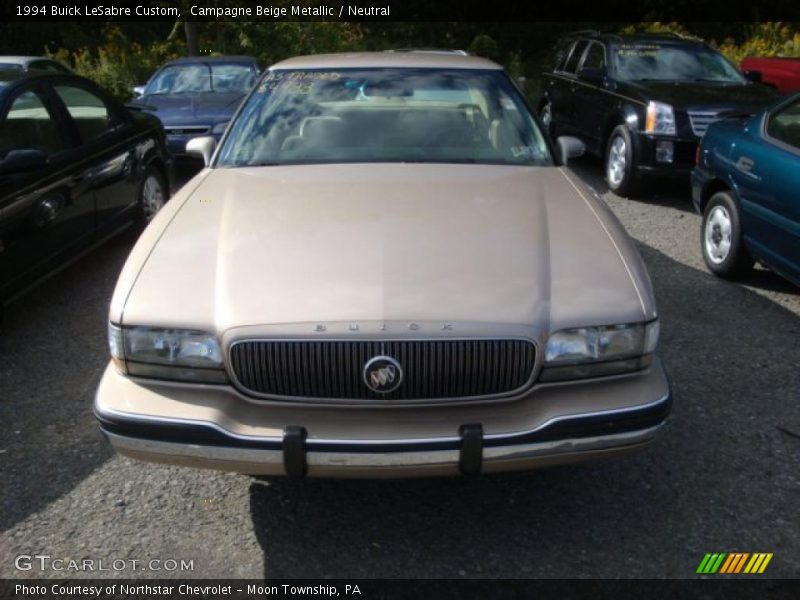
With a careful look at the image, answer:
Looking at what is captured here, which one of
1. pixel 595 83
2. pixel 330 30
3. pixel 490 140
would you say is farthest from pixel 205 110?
pixel 330 30

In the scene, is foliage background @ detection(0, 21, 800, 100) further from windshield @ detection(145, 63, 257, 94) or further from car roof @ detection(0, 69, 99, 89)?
car roof @ detection(0, 69, 99, 89)

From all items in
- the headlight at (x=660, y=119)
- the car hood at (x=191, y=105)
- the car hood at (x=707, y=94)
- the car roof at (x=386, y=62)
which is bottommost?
the car hood at (x=191, y=105)

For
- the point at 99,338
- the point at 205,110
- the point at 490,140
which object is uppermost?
the point at 490,140

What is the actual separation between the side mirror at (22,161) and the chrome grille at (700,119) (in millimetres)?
5820

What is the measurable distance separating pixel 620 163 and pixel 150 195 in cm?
477

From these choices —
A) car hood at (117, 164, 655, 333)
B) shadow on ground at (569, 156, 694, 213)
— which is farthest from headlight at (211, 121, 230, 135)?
car hood at (117, 164, 655, 333)

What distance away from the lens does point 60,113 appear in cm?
564

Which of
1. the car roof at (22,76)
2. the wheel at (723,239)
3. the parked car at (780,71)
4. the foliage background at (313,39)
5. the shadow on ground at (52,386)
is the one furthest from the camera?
the foliage background at (313,39)

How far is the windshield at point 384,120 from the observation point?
4.05 meters

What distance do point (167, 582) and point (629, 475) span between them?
1.91m

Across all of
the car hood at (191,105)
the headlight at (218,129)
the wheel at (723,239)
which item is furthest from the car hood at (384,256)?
the car hood at (191,105)

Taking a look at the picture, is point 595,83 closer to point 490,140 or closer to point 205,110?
point 205,110

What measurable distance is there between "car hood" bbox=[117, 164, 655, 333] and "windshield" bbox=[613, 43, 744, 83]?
588 centimetres

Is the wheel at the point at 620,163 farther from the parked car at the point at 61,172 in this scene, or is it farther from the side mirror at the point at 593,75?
the parked car at the point at 61,172
